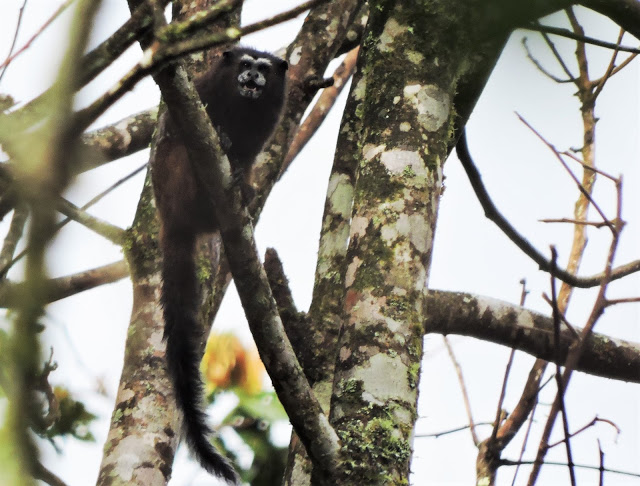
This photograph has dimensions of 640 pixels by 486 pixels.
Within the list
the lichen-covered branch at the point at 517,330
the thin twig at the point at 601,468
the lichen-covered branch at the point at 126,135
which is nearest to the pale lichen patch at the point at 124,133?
the lichen-covered branch at the point at 126,135

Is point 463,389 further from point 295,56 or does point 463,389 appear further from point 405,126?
point 295,56

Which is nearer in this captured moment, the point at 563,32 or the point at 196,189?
the point at 563,32

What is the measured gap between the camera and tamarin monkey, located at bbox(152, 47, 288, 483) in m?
3.76

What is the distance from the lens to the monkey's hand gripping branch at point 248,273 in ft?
8.07

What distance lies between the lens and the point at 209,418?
374 centimetres

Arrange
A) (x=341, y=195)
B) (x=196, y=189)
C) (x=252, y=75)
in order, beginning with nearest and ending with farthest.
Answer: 1. (x=341, y=195)
2. (x=196, y=189)
3. (x=252, y=75)

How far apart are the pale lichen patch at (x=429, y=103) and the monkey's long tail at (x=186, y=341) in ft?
5.45

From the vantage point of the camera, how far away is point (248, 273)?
8.91ft

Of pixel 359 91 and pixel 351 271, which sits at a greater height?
pixel 359 91

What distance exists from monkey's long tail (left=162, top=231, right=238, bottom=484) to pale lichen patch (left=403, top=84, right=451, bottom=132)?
1.66 meters

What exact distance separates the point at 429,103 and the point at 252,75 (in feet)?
8.02

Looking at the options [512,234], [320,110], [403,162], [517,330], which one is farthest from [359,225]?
[320,110]

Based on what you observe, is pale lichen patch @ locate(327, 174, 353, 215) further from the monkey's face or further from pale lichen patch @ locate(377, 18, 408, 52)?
the monkey's face

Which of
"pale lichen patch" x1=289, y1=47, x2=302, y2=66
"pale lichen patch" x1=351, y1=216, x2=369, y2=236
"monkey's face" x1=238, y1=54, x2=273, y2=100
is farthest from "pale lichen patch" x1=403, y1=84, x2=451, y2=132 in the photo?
"pale lichen patch" x1=289, y1=47, x2=302, y2=66
